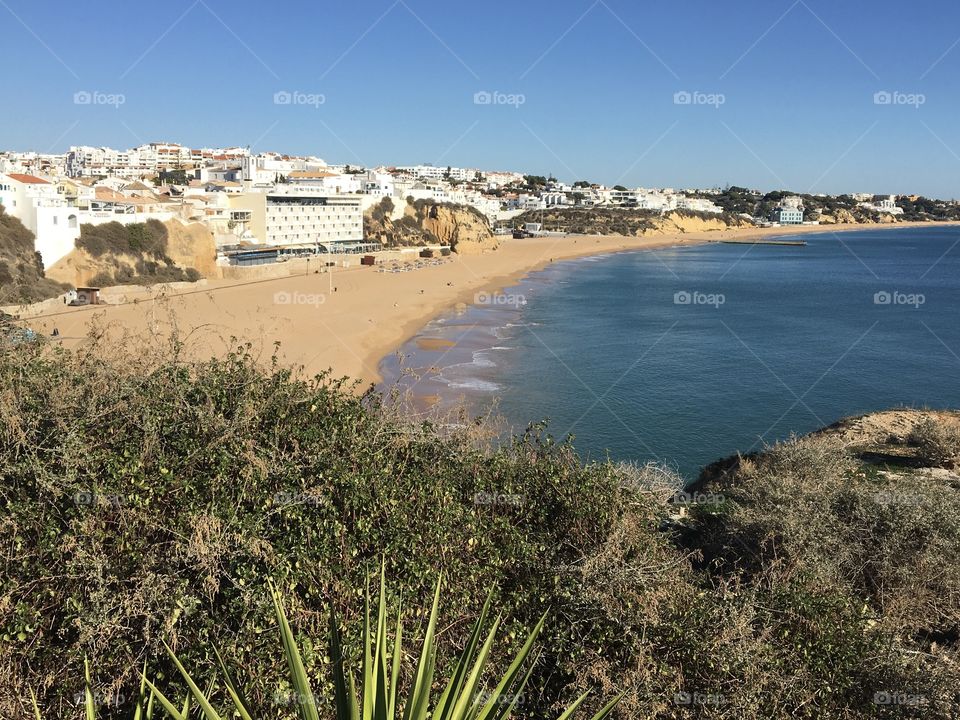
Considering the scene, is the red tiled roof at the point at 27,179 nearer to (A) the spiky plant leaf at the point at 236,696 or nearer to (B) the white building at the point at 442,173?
(A) the spiky plant leaf at the point at 236,696

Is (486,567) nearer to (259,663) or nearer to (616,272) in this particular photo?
(259,663)

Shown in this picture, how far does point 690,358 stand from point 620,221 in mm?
92823

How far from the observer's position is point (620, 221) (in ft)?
388

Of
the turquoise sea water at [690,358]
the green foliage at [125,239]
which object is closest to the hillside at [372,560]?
the turquoise sea water at [690,358]

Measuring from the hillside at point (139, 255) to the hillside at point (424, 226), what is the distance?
25322 millimetres

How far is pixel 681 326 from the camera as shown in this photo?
37844 mm

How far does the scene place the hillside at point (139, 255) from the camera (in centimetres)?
3681

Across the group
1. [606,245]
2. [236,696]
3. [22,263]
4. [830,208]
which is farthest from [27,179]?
[830,208]

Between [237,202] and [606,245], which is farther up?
[237,202]

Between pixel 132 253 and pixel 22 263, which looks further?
pixel 132 253

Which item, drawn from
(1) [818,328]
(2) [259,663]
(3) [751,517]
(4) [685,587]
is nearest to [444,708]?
(2) [259,663]

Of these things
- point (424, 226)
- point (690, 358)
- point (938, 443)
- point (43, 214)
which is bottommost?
point (690, 358)

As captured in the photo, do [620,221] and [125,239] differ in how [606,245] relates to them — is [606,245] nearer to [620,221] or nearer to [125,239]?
[620,221]

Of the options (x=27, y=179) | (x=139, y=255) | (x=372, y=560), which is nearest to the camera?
(x=372, y=560)
